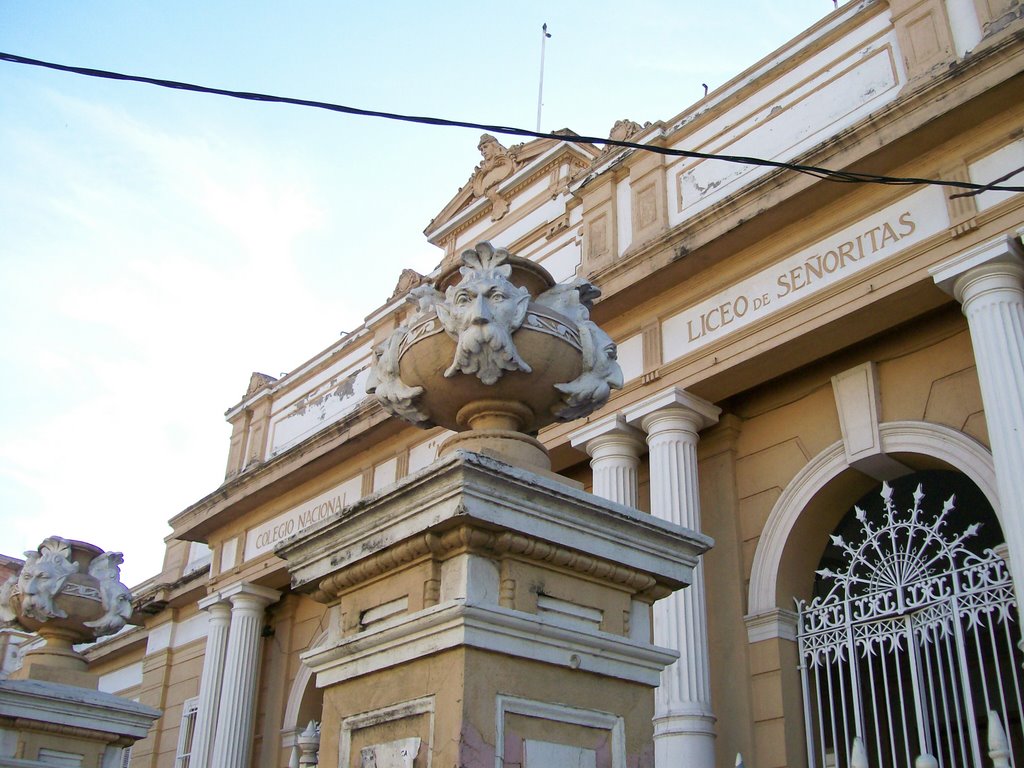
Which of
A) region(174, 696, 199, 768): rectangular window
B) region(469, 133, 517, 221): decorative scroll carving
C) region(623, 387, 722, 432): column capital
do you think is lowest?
region(174, 696, 199, 768): rectangular window

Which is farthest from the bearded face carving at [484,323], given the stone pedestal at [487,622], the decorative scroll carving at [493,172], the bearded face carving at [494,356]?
the decorative scroll carving at [493,172]

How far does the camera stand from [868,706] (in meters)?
10.5

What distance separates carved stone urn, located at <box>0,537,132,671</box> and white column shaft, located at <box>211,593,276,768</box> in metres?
7.12

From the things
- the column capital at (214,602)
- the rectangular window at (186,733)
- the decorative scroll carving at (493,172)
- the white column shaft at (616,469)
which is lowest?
the rectangular window at (186,733)

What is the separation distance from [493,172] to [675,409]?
5.86 metres

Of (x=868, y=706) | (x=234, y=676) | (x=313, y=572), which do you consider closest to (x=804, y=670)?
(x=868, y=706)

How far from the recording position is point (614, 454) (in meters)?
9.66

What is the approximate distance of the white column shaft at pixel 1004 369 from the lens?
6.68 meters

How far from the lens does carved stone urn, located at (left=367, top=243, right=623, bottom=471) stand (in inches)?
155

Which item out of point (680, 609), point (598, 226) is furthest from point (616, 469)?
point (598, 226)

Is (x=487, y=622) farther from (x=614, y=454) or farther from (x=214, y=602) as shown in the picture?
(x=214, y=602)

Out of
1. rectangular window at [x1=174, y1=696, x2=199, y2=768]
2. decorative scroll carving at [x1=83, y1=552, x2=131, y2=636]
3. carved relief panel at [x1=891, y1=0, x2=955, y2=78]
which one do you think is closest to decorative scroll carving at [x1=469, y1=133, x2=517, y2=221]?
carved relief panel at [x1=891, y1=0, x2=955, y2=78]

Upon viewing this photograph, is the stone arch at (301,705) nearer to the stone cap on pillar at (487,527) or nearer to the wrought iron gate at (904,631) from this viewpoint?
the wrought iron gate at (904,631)

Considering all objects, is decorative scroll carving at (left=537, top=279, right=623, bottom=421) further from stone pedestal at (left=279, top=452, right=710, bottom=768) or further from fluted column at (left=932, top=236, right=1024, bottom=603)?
fluted column at (left=932, top=236, right=1024, bottom=603)
